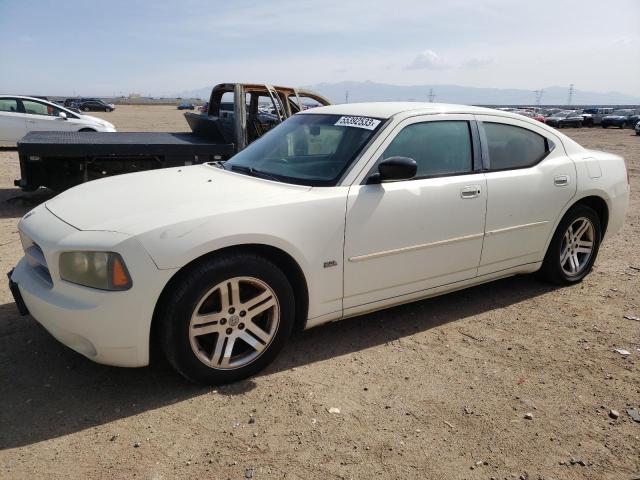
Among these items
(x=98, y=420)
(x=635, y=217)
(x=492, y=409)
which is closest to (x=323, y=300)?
(x=492, y=409)

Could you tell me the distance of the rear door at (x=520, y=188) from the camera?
396 cm

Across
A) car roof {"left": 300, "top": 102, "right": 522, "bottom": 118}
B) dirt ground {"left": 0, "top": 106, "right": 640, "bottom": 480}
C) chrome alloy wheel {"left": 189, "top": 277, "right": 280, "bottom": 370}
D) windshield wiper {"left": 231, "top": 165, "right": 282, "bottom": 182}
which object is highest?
car roof {"left": 300, "top": 102, "right": 522, "bottom": 118}

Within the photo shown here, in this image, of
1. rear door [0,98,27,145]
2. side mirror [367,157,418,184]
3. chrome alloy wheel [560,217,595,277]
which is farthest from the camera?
rear door [0,98,27,145]

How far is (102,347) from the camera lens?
269 centimetres

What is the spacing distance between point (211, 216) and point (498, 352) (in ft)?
7.10

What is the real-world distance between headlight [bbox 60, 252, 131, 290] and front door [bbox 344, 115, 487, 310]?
1336 millimetres

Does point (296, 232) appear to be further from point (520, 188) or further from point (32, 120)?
point (32, 120)

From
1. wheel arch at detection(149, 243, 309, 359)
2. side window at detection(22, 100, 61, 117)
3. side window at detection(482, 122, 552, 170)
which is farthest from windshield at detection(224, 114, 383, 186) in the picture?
side window at detection(22, 100, 61, 117)

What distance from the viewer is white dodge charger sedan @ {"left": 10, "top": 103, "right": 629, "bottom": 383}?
269 cm

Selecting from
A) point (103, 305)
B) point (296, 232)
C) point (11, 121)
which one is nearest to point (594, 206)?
point (296, 232)

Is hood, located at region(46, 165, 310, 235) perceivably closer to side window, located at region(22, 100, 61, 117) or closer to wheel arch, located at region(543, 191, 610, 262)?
wheel arch, located at region(543, 191, 610, 262)

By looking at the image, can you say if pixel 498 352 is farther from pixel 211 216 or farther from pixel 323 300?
pixel 211 216

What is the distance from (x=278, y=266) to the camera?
314 cm

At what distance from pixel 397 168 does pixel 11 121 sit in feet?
43.3
